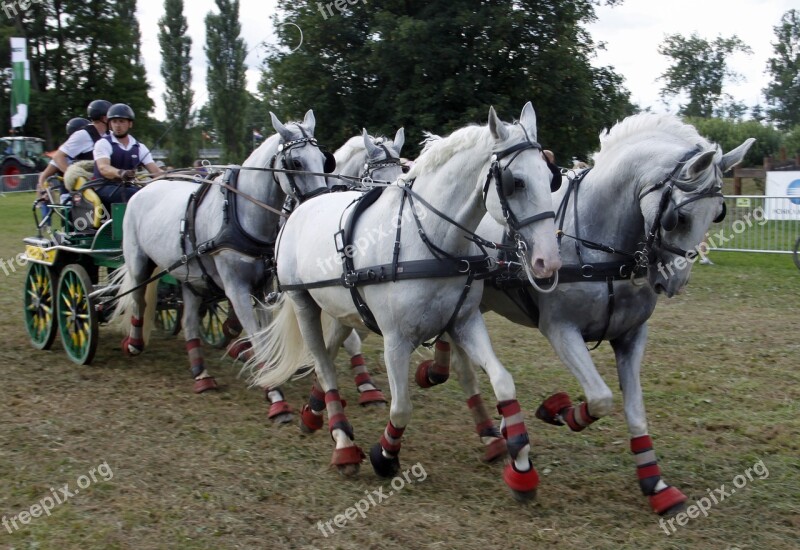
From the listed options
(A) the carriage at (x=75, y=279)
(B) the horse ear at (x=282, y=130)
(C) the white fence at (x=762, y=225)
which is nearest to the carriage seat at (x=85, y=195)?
(A) the carriage at (x=75, y=279)

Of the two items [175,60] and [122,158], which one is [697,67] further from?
[122,158]

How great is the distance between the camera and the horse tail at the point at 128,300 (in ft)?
24.2

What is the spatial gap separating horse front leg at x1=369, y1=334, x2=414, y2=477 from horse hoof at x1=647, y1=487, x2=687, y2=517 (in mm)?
1372

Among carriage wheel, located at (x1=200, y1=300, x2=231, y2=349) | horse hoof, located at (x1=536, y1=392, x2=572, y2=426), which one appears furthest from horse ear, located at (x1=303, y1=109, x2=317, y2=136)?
horse hoof, located at (x1=536, y1=392, x2=572, y2=426)

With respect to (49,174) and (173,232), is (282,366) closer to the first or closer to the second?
(173,232)

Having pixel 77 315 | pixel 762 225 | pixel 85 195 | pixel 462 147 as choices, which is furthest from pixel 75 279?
pixel 762 225

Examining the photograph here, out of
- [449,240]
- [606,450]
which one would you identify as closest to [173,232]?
[449,240]

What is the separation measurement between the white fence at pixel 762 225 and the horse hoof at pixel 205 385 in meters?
10.5

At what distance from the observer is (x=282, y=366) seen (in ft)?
19.0

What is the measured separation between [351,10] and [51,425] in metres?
12.9

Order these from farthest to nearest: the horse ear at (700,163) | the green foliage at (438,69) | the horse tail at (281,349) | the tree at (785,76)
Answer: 1. the tree at (785,76)
2. the green foliage at (438,69)
3. the horse tail at (281,349)
4. the horse ear at (700,163)

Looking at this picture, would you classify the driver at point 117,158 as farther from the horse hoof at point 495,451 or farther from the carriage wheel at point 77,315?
the horse hoof at point 495,451

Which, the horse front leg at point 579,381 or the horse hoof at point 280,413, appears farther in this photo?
the horse hoof at point 280,413

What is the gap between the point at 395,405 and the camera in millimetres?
4523
